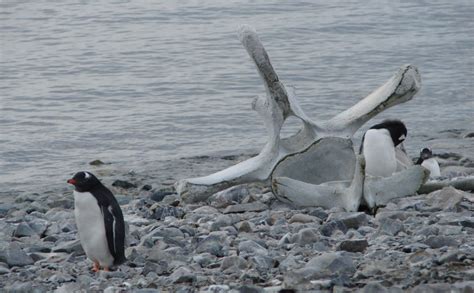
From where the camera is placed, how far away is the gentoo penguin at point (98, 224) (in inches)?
308

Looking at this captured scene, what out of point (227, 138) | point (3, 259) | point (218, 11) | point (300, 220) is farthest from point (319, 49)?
point (3, 259)

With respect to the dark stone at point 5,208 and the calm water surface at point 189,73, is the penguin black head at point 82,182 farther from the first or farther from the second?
the calm water surface at point 189,73

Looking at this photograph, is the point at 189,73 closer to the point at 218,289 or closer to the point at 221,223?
the point at 221,223

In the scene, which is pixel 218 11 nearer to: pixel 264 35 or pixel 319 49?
Answer: pixel 264 35

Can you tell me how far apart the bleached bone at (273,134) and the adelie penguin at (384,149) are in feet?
1.19

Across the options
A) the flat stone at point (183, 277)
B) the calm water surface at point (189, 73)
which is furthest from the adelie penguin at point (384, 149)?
the flat stone at point (183, 277)

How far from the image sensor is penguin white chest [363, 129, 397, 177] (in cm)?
1041

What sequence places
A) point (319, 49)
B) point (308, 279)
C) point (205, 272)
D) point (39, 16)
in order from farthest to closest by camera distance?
point (39, 16), point (319, 49), point (205, 272), point (308, 279)

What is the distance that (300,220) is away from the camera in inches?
346

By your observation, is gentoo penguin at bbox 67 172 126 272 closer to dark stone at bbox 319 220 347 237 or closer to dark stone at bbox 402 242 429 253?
dark stone at bbox 319 220 347 237

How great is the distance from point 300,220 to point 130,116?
7.96 m

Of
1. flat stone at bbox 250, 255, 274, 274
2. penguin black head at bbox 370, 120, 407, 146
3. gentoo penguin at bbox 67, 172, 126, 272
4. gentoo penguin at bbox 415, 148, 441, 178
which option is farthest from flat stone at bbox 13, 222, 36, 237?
gentoo penguin at bbox 415, 148, 441, 178

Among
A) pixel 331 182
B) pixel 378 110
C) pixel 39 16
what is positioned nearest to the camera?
pixel 331 182

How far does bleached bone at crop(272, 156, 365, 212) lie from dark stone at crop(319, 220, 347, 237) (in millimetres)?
684
